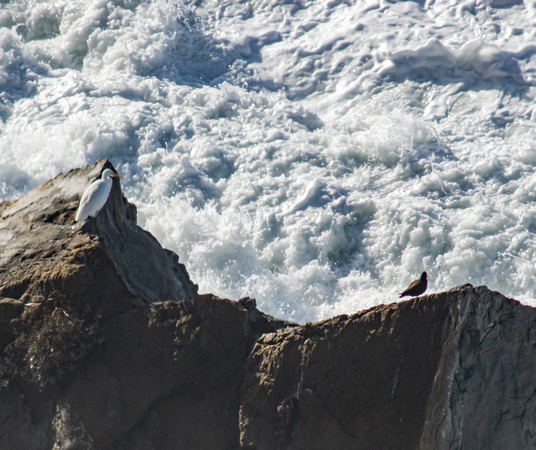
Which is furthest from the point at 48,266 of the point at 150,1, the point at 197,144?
the point at 150,1

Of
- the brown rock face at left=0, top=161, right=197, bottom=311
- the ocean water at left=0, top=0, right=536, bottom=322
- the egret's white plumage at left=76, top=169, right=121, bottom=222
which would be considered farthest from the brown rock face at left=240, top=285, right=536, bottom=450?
the ocean water at left=0, top=0, right=536, bottom=322

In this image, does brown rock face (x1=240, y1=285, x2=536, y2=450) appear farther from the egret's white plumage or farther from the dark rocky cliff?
the egret's white plumage

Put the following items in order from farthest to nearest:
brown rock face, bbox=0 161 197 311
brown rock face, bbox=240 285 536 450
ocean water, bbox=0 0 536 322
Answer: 1. ocean water, bbox=0 0 536 322
2. brown rock face, bbox=0 161 197 311
3. brown rock face, bbox=240 285 536 450

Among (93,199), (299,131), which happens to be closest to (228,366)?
(93,199)

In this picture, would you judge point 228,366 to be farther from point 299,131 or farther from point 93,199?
point 299,131

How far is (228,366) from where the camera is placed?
507 centimetres

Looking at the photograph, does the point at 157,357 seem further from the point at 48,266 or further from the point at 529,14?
the point at 529,14

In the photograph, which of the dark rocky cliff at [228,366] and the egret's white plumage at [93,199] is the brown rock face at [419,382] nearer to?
the dark rocky cliff at [228,366]

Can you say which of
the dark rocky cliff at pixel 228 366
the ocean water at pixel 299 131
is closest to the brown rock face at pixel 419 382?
the dark rocky cliff at pixel 228 366

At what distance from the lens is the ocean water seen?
979 cm

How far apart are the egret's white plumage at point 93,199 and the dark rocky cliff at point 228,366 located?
0.57 feet

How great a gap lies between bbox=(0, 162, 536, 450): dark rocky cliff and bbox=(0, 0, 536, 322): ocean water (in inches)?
160

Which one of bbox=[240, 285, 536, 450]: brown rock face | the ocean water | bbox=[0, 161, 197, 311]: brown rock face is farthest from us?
the ocean water

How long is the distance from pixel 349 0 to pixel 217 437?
38.7ft
